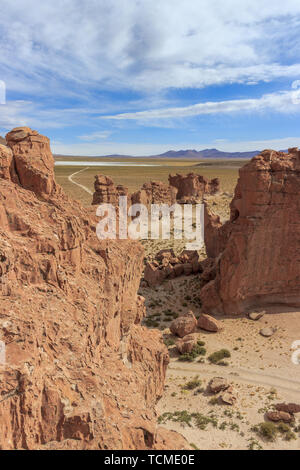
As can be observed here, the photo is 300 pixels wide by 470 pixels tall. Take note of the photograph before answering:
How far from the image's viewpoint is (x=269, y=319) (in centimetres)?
2372

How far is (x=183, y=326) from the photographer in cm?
2255

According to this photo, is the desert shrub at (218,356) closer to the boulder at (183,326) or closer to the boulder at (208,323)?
the boulder at (208,323)

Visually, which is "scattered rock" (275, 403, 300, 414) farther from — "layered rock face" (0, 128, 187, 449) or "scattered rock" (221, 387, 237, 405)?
"layered rock face" (0, 128, 187, 449)

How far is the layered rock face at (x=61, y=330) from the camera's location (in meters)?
7.38

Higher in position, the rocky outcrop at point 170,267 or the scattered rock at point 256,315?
the rocky outcrop at point 170,267

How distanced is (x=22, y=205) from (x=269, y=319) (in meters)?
20.1

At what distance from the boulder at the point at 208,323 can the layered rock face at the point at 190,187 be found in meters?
41.2

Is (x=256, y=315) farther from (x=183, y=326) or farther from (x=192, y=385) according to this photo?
(x=192, y=385)

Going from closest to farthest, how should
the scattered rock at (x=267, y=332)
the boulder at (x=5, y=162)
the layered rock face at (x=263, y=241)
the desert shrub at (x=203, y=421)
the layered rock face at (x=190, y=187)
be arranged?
1. the boulder at (x=5, y=162)
2. the desert shrub at (x=203, y=421)
3. the scattered rock at (x=267, y=332)
4. the layered rock face at (x=263, y=241)
5. the layered rock face at (x=190, y=187)

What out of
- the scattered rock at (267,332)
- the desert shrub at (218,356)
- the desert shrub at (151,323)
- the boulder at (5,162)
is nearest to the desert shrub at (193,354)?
the desert shrub at (218,356)

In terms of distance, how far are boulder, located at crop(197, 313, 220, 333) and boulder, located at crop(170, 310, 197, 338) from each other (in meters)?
0.50

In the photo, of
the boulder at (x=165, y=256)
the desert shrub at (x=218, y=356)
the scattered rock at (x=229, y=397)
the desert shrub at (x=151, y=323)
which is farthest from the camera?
the boulder at (x=165, y=256)
